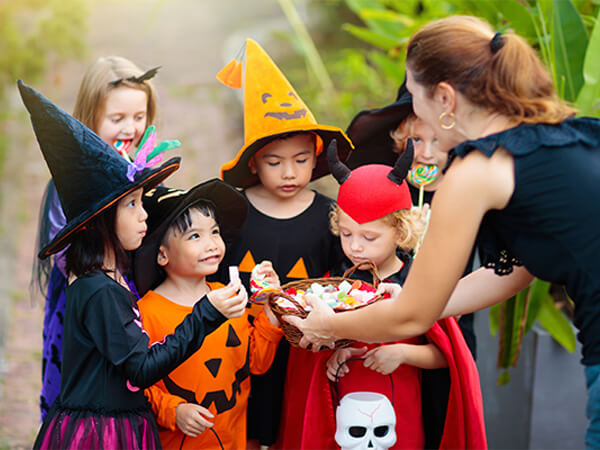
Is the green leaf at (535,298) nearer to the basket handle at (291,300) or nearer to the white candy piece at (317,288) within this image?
the white candy piece at (317,288)

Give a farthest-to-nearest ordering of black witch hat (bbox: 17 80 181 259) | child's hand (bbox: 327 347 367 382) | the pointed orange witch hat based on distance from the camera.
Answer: the pointed orange witch hat
child's hand (bbox: 327 347 367 382)
black witch hat (bbox: 17 80 181 259)

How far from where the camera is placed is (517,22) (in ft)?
11.9

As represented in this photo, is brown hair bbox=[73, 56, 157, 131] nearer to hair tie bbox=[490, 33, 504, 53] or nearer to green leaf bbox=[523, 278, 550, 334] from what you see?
hair tie bbox=[490, 33, 504, 53]

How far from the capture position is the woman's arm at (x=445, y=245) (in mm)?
1684

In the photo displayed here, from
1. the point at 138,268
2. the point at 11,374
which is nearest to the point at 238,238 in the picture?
the point at 138,268

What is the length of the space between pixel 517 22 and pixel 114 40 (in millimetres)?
8105

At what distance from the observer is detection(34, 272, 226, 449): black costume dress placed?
6.46 ft

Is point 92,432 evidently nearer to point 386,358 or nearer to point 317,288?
point 317,288

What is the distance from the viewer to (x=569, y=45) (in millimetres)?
3244

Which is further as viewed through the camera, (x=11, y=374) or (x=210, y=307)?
(x=11, y=374)

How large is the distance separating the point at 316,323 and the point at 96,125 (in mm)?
1397

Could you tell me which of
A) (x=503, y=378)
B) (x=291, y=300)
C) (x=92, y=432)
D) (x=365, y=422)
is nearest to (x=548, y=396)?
(x=503, y=378)

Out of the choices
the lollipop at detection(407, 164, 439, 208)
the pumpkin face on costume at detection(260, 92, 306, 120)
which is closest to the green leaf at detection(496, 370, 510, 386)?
the lollipop at detection(407, 164, 439, 208)

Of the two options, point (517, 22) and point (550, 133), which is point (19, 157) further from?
point (550, 133)
